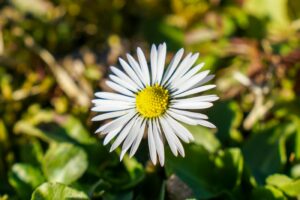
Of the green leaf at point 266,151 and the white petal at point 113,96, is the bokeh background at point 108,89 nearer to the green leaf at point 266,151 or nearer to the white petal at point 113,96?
the green leaf at point 266,151

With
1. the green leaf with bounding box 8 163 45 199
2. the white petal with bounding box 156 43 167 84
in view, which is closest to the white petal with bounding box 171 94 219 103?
the white petal with bounding box 156 43 167 84

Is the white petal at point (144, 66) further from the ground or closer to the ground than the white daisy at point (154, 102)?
further from the ground

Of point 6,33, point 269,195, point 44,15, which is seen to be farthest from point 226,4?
point 269,195

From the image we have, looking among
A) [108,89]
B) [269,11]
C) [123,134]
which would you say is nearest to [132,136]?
[123,134]

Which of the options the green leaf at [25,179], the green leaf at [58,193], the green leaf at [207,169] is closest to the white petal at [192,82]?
the green leaf at [207,169]

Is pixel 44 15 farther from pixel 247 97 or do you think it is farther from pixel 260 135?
pixel 260 135

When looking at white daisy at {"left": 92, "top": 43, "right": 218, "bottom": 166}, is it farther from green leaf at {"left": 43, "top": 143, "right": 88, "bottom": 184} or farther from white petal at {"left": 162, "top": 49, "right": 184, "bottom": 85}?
green leaf at {"left": 43, "top": 143, "right": 88, "bottom": 184}

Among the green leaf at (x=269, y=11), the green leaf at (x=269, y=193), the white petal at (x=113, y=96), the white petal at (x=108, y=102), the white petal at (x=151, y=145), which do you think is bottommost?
the green leaf at (x=269, y=193)

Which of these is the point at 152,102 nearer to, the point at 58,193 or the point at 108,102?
the point at 108,102
